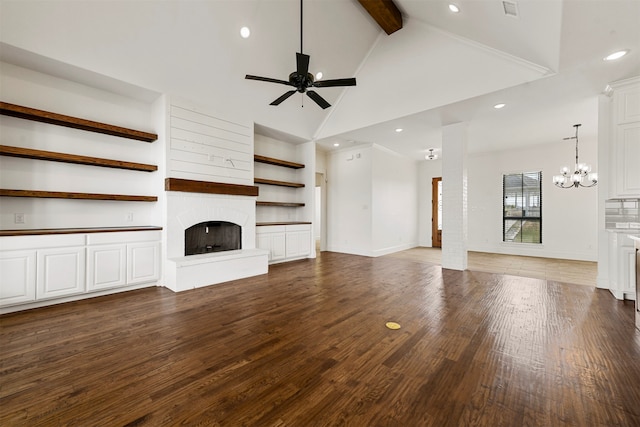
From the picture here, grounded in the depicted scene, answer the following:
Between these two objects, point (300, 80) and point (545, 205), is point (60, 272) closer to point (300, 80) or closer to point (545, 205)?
point (300, 80)

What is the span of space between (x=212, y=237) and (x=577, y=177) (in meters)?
8.16

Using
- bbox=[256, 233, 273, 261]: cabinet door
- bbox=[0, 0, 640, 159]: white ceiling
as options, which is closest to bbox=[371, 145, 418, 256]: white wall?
bbox=[0, 0, 640, 159]: white ceiling

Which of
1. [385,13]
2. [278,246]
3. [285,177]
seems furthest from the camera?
[285,177]

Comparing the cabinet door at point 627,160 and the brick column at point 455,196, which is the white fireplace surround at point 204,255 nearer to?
the brick column at point 455,196

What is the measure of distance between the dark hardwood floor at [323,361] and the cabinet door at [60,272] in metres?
0.23

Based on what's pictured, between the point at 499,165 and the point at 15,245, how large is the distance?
33.8 feet

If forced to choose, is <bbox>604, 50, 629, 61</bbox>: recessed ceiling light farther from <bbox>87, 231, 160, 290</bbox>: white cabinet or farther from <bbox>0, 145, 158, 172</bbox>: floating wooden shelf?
<bbox>87, 231, 160, 290</bbox>: white cabinet

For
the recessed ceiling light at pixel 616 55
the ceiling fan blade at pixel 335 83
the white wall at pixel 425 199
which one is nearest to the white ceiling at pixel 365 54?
the recessed ceiling light at pixel 616 55

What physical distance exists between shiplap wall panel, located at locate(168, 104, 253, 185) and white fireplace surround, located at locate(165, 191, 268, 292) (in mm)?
397

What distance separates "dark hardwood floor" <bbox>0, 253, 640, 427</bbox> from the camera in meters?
1.54

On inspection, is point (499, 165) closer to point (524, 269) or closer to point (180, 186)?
point (524, 269)

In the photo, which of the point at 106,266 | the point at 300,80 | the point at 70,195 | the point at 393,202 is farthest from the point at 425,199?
the point at 70,195

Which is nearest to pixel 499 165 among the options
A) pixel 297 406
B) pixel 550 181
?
pixel 550 181

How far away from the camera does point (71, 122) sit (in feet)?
11.5
